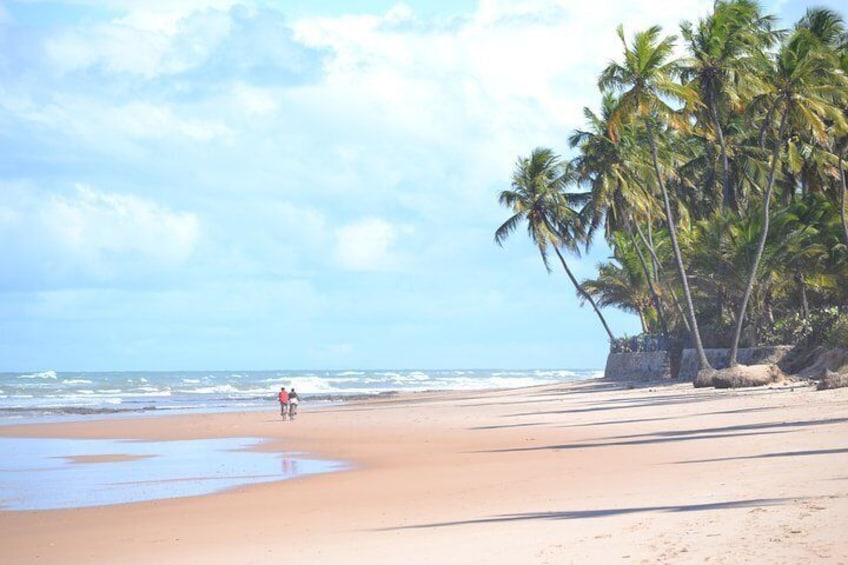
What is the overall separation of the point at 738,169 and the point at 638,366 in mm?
10864

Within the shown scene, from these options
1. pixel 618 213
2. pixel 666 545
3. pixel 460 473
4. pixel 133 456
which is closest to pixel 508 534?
pixel 666 545

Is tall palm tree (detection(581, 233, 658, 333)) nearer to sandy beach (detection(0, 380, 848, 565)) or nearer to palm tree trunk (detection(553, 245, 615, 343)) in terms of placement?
palm tree trunk (detection(553, 245, 615, 343))

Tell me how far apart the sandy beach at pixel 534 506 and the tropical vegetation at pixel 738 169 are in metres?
12.4

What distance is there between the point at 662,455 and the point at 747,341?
2455cm

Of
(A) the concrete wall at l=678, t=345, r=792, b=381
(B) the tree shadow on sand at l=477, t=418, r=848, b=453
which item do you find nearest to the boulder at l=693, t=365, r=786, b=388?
(A) the concrete wall at l=678, t=345, r=792, b=381

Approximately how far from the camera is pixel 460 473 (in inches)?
594

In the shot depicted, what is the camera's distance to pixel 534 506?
10648 millimetres

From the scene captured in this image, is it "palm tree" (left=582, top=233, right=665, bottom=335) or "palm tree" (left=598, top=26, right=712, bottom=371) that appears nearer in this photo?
"palm tree" (left=598, top=26, right=712, bottom=371)

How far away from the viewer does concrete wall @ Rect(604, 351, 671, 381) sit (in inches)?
1737

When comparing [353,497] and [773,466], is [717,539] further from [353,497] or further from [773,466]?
[353,497]

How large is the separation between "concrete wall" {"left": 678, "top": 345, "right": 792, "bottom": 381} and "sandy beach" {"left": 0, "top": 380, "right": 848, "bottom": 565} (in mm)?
12590

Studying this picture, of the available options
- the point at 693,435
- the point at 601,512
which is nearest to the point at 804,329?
the point at 693,435

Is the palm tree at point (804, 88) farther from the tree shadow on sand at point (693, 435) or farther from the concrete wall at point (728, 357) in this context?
the tree shadow on sand at point (693, 435)

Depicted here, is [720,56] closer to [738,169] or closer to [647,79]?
[647,79]
